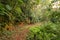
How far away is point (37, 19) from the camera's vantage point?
68.9 ft

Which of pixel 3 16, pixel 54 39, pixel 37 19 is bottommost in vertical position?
pixel 37 19

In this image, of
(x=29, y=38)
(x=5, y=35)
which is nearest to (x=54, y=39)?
(x=29, y=38)

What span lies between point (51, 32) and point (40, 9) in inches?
539

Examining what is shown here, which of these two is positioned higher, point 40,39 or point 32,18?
point 40,39

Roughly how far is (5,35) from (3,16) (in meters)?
2.16

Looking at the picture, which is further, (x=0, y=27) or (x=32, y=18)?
(x=32, y=18)

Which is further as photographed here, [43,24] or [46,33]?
[43,24]

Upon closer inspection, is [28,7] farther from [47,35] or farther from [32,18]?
[47,35]

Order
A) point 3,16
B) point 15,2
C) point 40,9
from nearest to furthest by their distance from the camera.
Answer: point 3,16, point 15,2, point 40,9

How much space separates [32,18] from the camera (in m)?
19.4

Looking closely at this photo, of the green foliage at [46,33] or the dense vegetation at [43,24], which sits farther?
the green foliage at [46,33]

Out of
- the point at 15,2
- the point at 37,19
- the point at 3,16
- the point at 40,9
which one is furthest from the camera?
the point at 40,9

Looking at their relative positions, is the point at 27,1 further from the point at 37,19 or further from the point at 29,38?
the point at 29,38

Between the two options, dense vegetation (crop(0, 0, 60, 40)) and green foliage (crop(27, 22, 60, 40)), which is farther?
green foliage (crop(27, 22, 60, 40))
